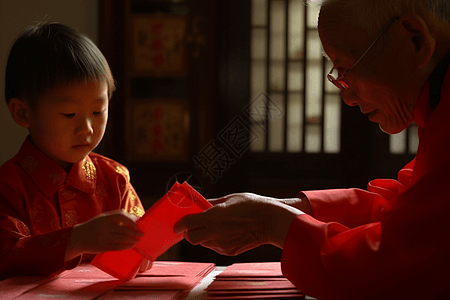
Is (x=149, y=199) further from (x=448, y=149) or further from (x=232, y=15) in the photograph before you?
(x=448, y=149)

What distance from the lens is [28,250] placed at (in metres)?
0.99

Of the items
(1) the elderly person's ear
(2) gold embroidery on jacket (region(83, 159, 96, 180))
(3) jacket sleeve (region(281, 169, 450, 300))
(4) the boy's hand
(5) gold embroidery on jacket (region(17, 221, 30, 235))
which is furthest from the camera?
(2) gold embroidery on jacket (region(83, 159, 96, 180))

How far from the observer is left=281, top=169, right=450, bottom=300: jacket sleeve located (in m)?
0.68

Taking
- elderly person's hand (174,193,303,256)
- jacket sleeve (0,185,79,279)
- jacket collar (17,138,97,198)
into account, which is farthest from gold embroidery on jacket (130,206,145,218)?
elderly person's hand (174,193,303,256)

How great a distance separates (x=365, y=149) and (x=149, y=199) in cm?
171

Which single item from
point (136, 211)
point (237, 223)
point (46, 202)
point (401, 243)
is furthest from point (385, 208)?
point (46, 202)

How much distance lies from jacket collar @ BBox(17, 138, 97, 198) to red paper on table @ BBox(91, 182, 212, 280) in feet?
0.96

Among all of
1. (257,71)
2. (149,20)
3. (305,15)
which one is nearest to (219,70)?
(257,71)

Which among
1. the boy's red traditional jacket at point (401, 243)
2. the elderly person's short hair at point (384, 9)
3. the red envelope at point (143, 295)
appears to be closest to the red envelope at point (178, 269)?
the red envelope at point (143, 295)

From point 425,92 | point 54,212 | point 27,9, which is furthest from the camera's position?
point 27,9

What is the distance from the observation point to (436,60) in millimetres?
838

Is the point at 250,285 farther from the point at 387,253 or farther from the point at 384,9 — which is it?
the point at 384,9

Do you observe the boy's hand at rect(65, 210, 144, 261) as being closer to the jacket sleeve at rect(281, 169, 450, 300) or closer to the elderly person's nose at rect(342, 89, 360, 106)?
the jacket sleeve at rect(281, 169, 450, 300)

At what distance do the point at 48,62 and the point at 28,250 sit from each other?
0.47m
